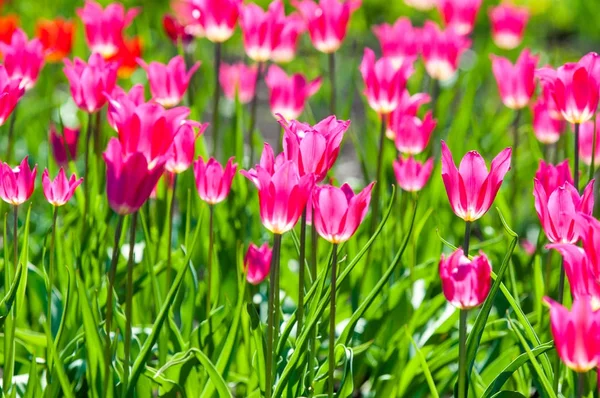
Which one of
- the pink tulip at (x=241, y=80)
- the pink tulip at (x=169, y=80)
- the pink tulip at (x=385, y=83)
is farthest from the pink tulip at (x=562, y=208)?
the pink tulip at (x=241, y=80)

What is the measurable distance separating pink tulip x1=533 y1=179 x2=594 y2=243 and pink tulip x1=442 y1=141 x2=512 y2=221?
2.5 inches

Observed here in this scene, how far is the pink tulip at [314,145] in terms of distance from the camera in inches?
55.7

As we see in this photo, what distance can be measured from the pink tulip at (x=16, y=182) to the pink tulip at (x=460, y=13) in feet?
6.22

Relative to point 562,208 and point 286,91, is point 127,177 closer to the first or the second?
point 562,208

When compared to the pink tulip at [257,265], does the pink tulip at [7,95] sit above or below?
above

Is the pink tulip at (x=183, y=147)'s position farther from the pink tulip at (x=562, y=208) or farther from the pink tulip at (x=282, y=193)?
the pink tulip at (x=562, y=208)

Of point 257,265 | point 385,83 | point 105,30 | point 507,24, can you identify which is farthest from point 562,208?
point 507,24

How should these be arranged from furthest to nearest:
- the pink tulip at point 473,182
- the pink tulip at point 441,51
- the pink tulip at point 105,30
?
the pink tulip at point 441,51 → the pink tulip at point 105,30 → the pink tulip at point 473,182

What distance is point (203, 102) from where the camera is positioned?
3562 mm

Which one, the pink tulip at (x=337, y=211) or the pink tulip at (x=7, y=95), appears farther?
the pink tulip at (x=7, y=95)

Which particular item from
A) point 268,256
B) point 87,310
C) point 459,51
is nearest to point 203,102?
point 459,51

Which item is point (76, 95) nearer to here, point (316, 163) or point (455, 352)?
point (316, 163)

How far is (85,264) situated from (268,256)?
442 mm

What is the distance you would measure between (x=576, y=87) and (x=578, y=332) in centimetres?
75
